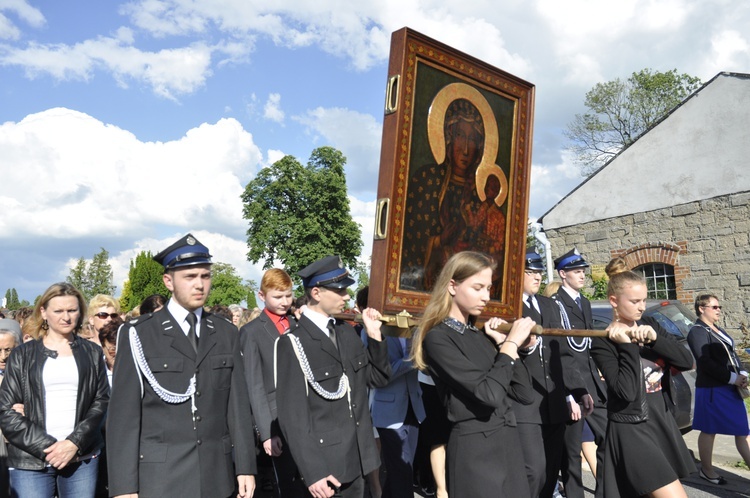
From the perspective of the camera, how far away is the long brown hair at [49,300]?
14.3 ft

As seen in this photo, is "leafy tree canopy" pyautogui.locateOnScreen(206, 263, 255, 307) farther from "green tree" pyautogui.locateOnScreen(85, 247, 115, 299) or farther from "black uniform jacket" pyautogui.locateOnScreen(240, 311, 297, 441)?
"black uniform jacket" pyautogui.locateOnScreen(240, 311, 297, 441)

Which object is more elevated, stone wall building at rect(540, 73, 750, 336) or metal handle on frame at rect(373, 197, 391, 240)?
stone wall building at rect(540, 73, 750, 336)

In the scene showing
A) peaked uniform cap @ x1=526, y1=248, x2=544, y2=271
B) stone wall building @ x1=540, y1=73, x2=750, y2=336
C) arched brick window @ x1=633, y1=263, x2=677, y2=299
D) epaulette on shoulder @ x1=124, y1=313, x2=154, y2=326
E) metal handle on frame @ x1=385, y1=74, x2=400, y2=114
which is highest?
stone wall building @ x1=540, y1=73, x2=750, y2=336

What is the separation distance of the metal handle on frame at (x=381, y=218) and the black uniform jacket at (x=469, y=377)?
22.8 inches

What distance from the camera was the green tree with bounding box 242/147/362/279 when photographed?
4038cm

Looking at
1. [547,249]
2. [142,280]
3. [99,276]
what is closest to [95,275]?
[99,276]

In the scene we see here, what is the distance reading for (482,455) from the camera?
3.24 meters

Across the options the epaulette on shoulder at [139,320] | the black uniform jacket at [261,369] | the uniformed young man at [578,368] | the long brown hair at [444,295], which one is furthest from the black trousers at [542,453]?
the epaulette on shoulder at [139,320]

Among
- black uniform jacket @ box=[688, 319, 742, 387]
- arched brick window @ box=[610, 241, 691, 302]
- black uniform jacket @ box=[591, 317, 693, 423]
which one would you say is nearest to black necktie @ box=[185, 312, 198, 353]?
black uniform jacket @ box=[591, 317, 693, 423]

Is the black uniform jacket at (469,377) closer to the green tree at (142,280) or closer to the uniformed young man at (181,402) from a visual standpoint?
the uniformed young man at (181,402)

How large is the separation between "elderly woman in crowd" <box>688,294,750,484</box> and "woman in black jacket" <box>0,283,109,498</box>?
18.3ft

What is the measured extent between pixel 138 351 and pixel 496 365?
1762 millimetres

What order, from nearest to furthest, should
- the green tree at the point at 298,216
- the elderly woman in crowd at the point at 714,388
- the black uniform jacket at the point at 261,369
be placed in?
1. the black uniform jacket at the point at 261,369
2. the elderly woman in crowd at the point at 714,388
3. the green tree at the point at 298,216

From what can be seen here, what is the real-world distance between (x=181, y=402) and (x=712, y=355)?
5.48 metres
